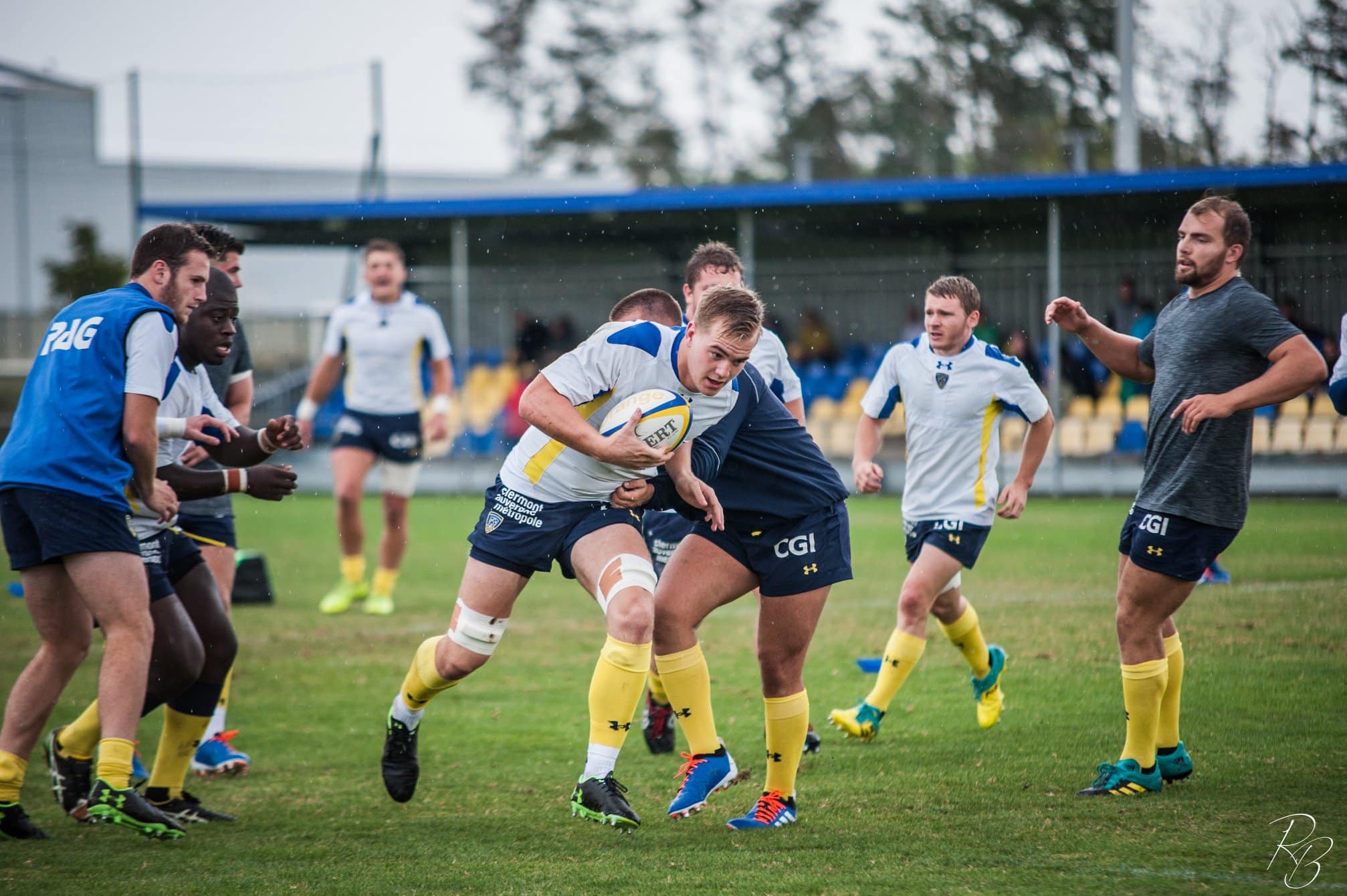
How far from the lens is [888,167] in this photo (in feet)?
115

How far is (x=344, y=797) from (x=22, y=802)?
4.40 ft

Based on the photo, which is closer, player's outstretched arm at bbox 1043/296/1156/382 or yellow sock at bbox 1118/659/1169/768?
yellow sock at bbox 1118/659/1169/768

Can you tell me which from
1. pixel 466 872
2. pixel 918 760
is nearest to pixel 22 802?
pixel 466 872

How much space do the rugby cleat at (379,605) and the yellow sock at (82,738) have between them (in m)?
4.47

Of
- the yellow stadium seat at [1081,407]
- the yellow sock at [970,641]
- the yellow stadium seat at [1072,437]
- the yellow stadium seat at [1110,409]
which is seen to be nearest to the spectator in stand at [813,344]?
the yellow stadium seat at [1081,407]

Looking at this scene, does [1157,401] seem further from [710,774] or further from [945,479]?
[710,774]

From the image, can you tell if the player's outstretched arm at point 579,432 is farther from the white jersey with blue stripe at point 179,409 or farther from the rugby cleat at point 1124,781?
the rugby cleat at point 1124,781

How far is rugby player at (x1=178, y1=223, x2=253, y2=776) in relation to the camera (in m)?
5.38

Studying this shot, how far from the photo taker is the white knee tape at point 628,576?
4172 mm

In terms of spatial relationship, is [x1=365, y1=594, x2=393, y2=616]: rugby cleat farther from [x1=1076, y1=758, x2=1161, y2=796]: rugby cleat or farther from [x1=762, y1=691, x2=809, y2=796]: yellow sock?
[x1=1076, y1=758, x2=1161, y2=796]: rugby cleat

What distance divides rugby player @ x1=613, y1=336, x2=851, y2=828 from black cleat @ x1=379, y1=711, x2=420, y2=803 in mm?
1034

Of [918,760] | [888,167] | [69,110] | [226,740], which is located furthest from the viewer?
[888,167]

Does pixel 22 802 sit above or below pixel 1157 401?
below

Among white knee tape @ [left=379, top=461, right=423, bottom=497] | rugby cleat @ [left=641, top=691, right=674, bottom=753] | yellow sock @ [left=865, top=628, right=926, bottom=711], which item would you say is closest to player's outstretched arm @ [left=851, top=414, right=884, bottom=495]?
yellow sock @ [left=865, top=628, right=926, bottom=711]
